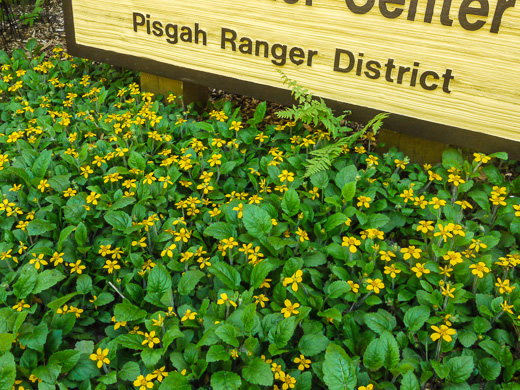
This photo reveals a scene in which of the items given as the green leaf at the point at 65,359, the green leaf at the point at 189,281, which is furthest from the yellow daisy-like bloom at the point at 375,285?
the green leaf at the point at 65,359

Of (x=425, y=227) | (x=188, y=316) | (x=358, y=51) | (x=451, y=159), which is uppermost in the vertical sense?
(x=358, y=51)

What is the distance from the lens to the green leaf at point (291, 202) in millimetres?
2339

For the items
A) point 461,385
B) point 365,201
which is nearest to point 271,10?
point 365,201

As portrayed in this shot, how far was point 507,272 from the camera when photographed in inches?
85.7

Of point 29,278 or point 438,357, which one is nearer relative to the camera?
point 438,357

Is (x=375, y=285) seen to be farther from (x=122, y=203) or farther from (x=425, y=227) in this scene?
(x=122, y=203)

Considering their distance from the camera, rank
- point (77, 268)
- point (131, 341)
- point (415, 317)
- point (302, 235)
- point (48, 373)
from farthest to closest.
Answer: point (302, 235) → point (77, 268) → point (415, 317) → point (131, 341) → point (48, 373)

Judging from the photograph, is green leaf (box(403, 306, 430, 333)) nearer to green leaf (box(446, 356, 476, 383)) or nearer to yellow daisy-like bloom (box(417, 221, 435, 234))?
green leaf (box(446, 356, 476, 383))

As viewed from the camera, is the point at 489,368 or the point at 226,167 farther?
the point at 226,167

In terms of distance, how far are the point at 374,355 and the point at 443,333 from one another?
32 cm

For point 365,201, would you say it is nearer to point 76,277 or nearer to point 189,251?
point 189,251

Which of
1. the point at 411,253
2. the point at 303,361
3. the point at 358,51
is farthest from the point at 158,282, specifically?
the point at 358,51

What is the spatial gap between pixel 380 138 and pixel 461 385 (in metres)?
1.74

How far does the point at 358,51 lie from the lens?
8.67 feet
